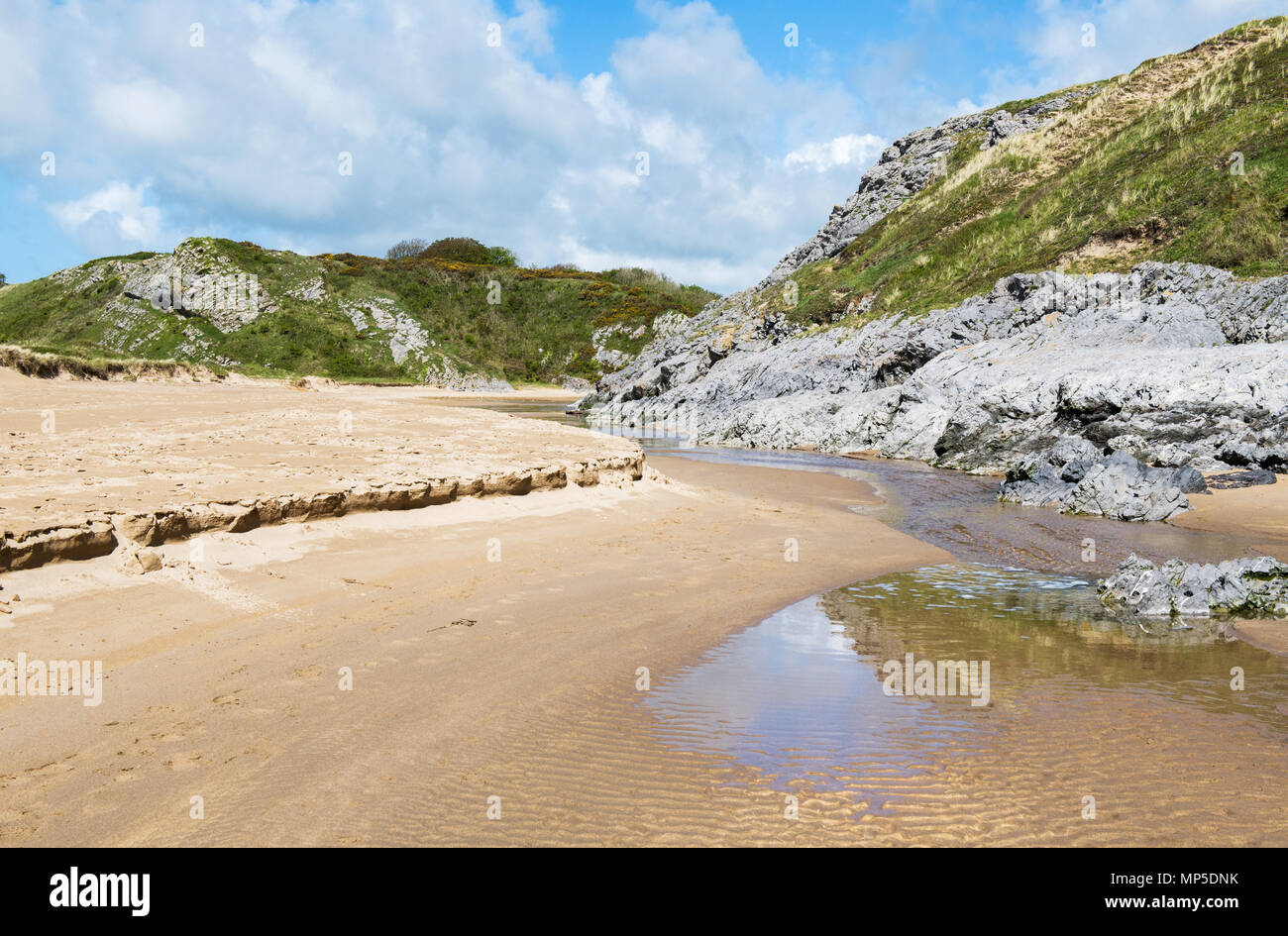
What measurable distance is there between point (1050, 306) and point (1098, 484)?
16.2 meters

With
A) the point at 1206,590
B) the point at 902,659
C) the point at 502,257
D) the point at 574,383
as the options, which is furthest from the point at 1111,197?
the point at 502,257

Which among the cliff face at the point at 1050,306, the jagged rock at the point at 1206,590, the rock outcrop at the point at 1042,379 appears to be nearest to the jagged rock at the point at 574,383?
the cliff face at the point at 1050,306

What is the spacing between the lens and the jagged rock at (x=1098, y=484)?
14.8m

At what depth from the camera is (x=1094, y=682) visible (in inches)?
255

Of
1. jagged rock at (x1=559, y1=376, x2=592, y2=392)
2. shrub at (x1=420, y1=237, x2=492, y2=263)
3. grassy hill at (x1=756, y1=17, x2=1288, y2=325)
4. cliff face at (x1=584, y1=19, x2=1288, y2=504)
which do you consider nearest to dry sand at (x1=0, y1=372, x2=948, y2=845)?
cliff face at (x1=584, y1=19, x2=1288, y2=504)

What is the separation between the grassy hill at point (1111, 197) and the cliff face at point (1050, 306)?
0.48ft

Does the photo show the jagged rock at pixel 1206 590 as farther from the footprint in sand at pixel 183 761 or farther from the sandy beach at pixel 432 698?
the footprint in sand at pixel 183 761

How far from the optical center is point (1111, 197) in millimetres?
36406

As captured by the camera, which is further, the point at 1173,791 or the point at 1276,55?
the point at 1276,55
